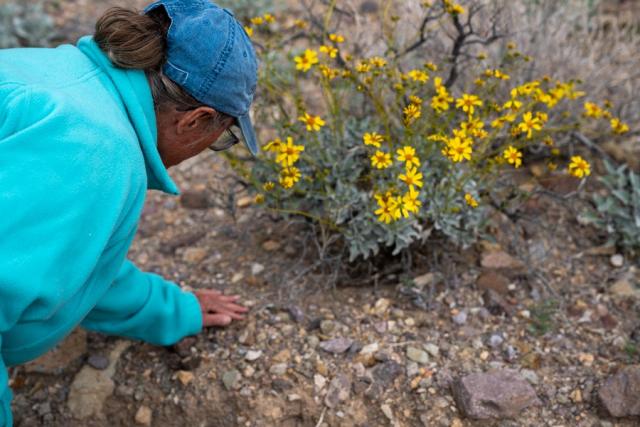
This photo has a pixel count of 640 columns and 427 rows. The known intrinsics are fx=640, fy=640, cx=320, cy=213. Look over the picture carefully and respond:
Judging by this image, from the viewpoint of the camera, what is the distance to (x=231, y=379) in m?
2.38

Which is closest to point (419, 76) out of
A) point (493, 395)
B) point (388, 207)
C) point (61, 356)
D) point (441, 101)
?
point (441, 101)

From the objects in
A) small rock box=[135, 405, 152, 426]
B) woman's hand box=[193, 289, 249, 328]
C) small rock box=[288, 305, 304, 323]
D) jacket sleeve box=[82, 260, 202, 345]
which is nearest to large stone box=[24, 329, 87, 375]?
jacket sleeve box=[82, 260, 202, 345]

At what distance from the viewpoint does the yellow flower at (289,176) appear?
7.05 feet

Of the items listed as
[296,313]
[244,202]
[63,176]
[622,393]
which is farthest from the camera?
[244,202]

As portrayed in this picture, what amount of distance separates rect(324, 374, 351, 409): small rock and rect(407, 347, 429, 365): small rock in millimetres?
256

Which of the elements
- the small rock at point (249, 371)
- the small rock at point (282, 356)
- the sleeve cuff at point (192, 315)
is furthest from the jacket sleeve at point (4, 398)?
the small rock at point (282, 356)

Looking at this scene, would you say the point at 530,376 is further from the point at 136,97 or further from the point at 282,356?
the point at 136,97

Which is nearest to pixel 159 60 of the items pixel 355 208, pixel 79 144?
pixel 79 144

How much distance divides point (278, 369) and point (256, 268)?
56cm

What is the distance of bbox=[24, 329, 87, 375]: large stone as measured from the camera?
2.49 metres

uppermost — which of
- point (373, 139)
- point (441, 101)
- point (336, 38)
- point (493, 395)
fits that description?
point (336, 38)

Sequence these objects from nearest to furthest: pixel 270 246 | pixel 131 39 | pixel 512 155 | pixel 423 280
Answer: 1. pixel 131 39
2. pixel 512 155
3. pixel 423 280
4. pixel 270 246

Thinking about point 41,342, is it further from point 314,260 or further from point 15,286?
point 314,260

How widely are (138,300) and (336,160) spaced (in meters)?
0.97
